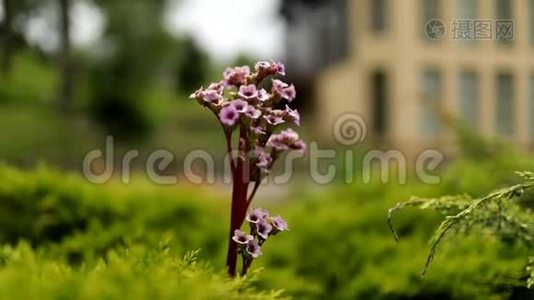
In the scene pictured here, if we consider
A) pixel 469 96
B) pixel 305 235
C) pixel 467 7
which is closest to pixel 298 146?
pixel 305 235

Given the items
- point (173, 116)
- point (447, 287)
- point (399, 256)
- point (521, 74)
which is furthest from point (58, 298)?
point (173, 116)

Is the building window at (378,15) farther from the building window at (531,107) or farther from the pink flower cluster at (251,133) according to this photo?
the pink flower cluster at (251,133)

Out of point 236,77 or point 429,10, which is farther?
point 429,10

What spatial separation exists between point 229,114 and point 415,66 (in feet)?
14.0

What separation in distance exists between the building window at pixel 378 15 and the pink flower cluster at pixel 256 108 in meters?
4.54

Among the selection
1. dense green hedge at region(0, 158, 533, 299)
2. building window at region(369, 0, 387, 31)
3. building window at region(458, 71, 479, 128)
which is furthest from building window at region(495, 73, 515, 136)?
dense green hedge at region(0, 158, 533, 299)

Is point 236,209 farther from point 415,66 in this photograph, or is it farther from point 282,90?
point 415,66

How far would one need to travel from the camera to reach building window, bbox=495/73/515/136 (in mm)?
4301

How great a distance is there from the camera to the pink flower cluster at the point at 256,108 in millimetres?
642

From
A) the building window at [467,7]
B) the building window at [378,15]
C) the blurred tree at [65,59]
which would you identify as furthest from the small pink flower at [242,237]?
the blurred tree at [65,59]

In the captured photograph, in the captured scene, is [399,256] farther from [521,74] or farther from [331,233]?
[521,74]

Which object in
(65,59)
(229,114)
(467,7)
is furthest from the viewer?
(65,59)

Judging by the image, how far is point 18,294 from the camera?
0.45 meters

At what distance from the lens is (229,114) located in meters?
0.63
